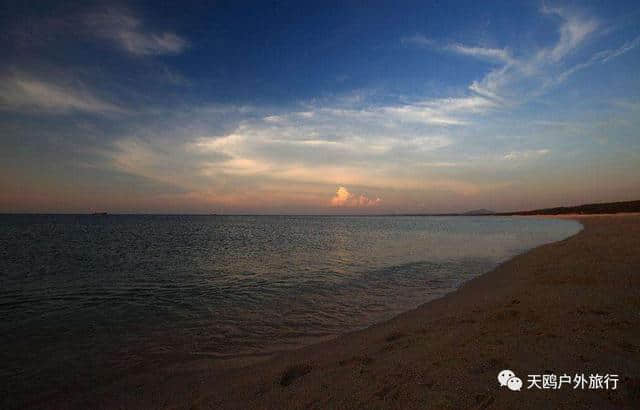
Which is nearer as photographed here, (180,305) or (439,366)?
(439,366)

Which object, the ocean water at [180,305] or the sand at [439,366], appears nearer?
the sand at [439,366]

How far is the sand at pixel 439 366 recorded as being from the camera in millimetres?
4184

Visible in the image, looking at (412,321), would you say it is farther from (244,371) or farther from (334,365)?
(244,371)

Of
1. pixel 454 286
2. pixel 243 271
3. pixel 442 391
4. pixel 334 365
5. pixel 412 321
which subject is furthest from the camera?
pixel 243 271

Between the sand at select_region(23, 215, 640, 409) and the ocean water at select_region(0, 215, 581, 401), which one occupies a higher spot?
the sand at select_region(23, 215, 640, 409)

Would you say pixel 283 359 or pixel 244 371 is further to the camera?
pixel 283 359

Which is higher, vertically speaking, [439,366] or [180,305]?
[439,366]

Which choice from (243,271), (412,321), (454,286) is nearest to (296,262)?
(243,271)

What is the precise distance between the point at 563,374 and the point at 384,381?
8.33 ft

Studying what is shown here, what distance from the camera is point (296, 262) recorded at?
74.8 ft

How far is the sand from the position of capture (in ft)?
13.7

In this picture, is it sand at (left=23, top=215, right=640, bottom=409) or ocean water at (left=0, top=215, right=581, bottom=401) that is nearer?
sand at (left=23, top=215, right=640, bottom=409)

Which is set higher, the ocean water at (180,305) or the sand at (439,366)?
the sand at (439,366)

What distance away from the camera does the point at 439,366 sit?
502 cm
